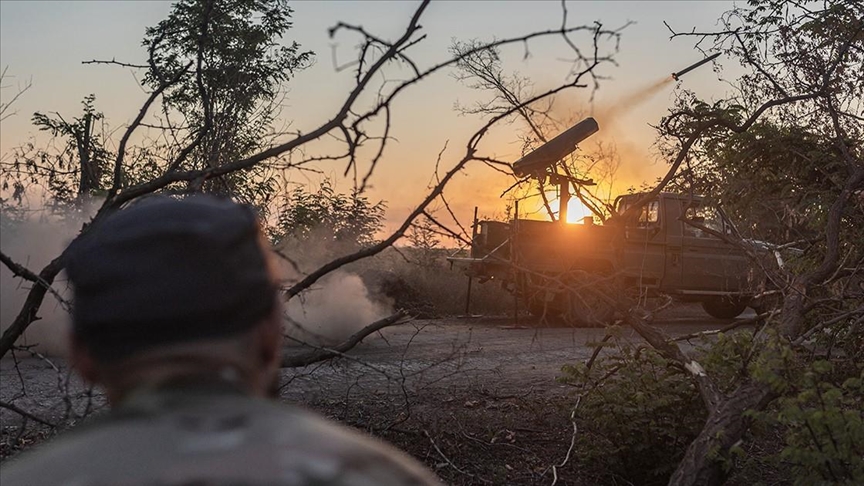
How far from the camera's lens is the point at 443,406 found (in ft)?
24.4

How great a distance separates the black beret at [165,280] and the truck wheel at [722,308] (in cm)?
1706

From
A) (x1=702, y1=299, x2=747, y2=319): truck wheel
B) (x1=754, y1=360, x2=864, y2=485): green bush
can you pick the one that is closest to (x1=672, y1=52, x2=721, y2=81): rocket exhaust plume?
(x1=754, y1=360, x2=864, y2=485): green bush

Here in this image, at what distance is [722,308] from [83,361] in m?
17.5

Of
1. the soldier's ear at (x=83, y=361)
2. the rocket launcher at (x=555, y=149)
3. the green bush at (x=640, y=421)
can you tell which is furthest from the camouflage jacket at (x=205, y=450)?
the green bush at (x=640, y=421)

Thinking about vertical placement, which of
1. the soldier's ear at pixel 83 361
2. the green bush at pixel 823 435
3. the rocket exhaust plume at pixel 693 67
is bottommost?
the green bush at pixel 823 435

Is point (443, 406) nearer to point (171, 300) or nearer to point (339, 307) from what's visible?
point (171, 300)

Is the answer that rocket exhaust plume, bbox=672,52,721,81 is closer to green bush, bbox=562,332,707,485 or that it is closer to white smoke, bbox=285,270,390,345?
green bush, bbox=562,332,707,485

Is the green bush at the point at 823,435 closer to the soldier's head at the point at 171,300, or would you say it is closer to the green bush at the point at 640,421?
the green bush at the point at 640,421

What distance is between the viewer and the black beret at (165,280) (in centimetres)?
112

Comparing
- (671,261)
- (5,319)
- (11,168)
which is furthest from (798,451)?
(671,261)

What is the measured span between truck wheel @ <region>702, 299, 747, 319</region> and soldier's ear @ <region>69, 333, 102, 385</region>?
1707 centimetres

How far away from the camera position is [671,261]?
1595 cm

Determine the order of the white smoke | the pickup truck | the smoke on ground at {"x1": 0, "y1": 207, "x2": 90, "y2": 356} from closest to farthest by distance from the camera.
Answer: the smoke on ground at {"x1": 0, "y1": 207, "x2": 90, "y2": 356} < the white smoke < the pickup truck

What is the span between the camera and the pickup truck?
45.9 ft
